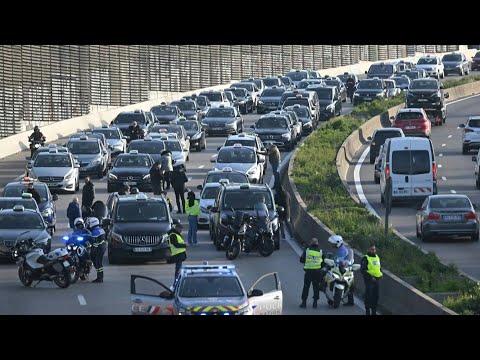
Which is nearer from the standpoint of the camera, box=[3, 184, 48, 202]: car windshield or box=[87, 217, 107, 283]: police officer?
box=[87, 217, 107, 283]: police officer

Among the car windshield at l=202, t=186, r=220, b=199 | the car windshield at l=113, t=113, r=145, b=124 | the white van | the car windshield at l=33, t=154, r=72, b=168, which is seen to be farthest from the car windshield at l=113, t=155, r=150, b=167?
the car windshield at l=113, t=113, r=145, b=124

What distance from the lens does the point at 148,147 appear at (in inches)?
2056

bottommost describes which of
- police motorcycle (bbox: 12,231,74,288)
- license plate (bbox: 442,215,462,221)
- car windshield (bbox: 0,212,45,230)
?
police motorcycle (bbox: 12,231,74,288)

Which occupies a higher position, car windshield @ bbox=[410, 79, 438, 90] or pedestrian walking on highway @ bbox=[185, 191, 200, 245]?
car windshield @ bbox=[410, 79, 438, 90]

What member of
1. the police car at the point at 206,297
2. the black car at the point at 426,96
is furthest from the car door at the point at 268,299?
the black car at the point at 426,96

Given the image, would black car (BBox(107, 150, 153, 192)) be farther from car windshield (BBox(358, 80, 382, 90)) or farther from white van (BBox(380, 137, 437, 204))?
car windshield (BBox(358, 80, 382, 90))

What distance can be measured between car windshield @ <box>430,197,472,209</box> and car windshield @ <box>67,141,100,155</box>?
53.2 feet

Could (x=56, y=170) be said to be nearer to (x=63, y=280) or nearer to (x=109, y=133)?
(x=109, y=133)

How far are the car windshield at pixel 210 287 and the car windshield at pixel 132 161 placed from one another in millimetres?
24331

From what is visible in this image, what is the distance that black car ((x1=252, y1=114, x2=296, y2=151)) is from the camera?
197 feet

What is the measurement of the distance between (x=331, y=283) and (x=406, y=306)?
2618 mm
